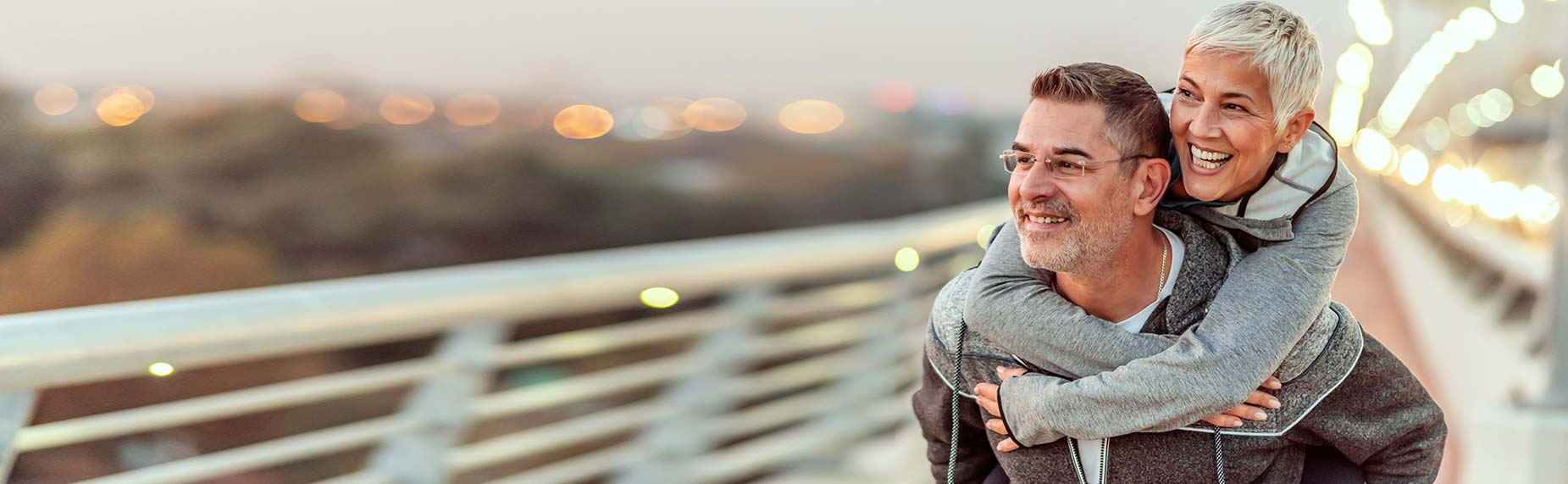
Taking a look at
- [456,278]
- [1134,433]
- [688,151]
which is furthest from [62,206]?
[688,151]

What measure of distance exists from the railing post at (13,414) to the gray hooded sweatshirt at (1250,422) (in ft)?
3.89

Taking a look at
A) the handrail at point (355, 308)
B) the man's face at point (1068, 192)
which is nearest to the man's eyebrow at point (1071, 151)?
the man's face at point (1068, 192)

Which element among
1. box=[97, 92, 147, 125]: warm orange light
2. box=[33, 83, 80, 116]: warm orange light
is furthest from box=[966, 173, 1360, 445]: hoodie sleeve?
box=[97, 92, 147, 125]: warm orange light

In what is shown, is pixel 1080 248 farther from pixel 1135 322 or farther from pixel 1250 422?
pixel 1250 422

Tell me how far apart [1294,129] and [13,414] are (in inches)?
61.8

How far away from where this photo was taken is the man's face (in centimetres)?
126

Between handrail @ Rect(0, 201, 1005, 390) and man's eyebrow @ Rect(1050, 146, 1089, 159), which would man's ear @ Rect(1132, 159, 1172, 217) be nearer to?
man's eyebrow @ Rect(1050, 146, 1089, 159)

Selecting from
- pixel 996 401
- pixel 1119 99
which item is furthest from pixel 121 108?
pixel 1119 99

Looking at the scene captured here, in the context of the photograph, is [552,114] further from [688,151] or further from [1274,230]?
[1274,230]

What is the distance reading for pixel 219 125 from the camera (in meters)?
12.1

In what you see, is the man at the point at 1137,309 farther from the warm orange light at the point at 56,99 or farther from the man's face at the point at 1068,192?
the warm orange light at the point at 56,99

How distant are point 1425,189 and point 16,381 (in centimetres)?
770

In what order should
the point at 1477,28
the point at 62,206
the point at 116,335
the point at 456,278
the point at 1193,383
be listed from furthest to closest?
the point at 62,206 → the point at 1477,28 → the point at 456,278 → the point at 116,335 → the point at 1193,383

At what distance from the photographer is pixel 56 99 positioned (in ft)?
21.6
